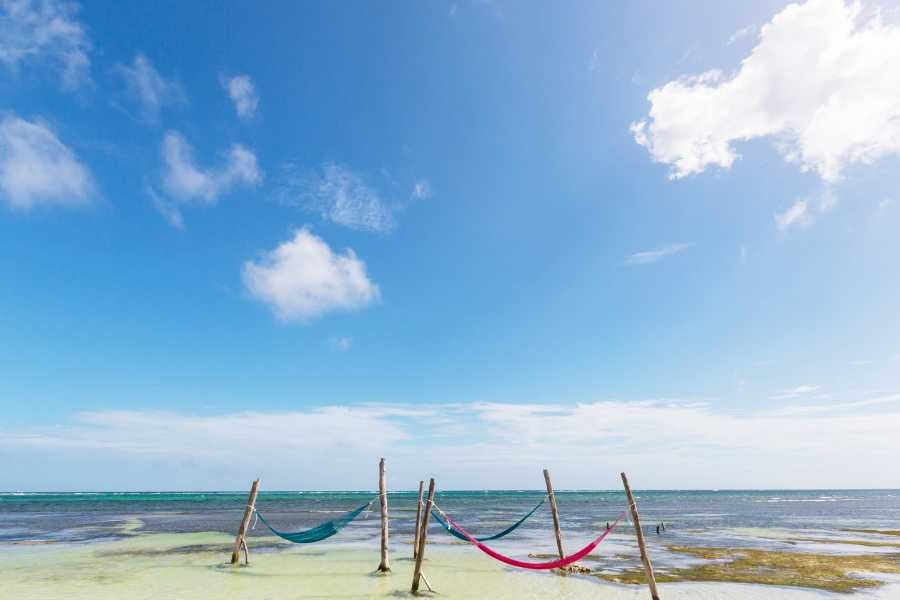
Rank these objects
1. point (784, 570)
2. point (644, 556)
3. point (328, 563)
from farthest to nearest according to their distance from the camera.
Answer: point (328, 563), point (784, 570), point (644, 556)

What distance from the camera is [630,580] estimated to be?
1305 cm

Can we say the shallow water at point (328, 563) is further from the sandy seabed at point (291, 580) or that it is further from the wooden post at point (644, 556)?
the wooden post at point (644, 556)

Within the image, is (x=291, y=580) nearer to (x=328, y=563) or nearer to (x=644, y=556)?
(x=328, y=563)

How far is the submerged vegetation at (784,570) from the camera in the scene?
12953 millimetres

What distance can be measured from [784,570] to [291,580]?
13973mm

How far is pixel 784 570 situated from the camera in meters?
14.6

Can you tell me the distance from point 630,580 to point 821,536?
18.7 m

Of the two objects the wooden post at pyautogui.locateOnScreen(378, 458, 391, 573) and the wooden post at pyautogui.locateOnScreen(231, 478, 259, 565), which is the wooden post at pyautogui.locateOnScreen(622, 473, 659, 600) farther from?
the wooden post at pyautogui.locateOnScreen(231, 478, 259, 565)

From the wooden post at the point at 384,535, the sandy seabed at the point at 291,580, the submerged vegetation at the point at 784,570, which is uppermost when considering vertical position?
the wooden post at the point at 384,535

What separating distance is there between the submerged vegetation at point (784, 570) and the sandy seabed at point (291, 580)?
0.73 m

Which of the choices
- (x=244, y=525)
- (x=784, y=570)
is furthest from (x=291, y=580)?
(x=784, y=570)

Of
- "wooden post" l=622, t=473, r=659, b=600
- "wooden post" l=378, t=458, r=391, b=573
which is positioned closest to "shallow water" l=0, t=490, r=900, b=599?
"wooden post" l=378, t=458, r=391, b=573

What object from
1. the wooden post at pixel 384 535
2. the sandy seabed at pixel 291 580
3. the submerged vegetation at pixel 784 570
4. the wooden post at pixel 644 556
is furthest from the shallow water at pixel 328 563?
the wooden post at pixel 644 556

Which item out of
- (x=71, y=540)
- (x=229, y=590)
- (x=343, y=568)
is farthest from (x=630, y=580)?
(x=71, y=540)
